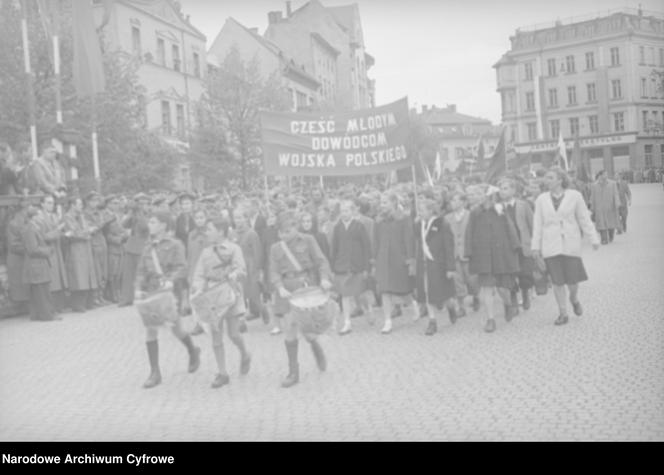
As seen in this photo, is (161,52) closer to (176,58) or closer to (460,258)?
(176,58)

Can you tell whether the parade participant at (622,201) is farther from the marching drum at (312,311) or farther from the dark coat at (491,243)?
the marching drum at (312,311)

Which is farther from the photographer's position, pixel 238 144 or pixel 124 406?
pixel 238 144

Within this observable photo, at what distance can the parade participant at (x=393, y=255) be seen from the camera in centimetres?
1110

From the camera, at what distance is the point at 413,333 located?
35.1ft

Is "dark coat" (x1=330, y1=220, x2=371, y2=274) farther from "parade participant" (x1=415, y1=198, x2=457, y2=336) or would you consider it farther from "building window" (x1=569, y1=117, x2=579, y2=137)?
"building window" (x1=569, y1=117, x2=579, y2=137)

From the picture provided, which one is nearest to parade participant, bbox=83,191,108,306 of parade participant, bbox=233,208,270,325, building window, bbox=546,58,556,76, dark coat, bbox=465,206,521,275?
parade participant, bbox=233,208,270,325

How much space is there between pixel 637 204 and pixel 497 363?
1181 inches

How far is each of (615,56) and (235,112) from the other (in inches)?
848

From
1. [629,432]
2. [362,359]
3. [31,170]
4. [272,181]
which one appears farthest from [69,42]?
[629,432]

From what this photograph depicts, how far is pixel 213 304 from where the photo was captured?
321 inches

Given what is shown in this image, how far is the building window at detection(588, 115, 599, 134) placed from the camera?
1854 cm

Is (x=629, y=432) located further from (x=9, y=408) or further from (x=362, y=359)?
(x=9, y=408)

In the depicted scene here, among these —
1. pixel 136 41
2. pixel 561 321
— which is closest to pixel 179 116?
pixel 136 41

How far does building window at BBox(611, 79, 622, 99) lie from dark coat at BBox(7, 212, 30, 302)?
964cm
